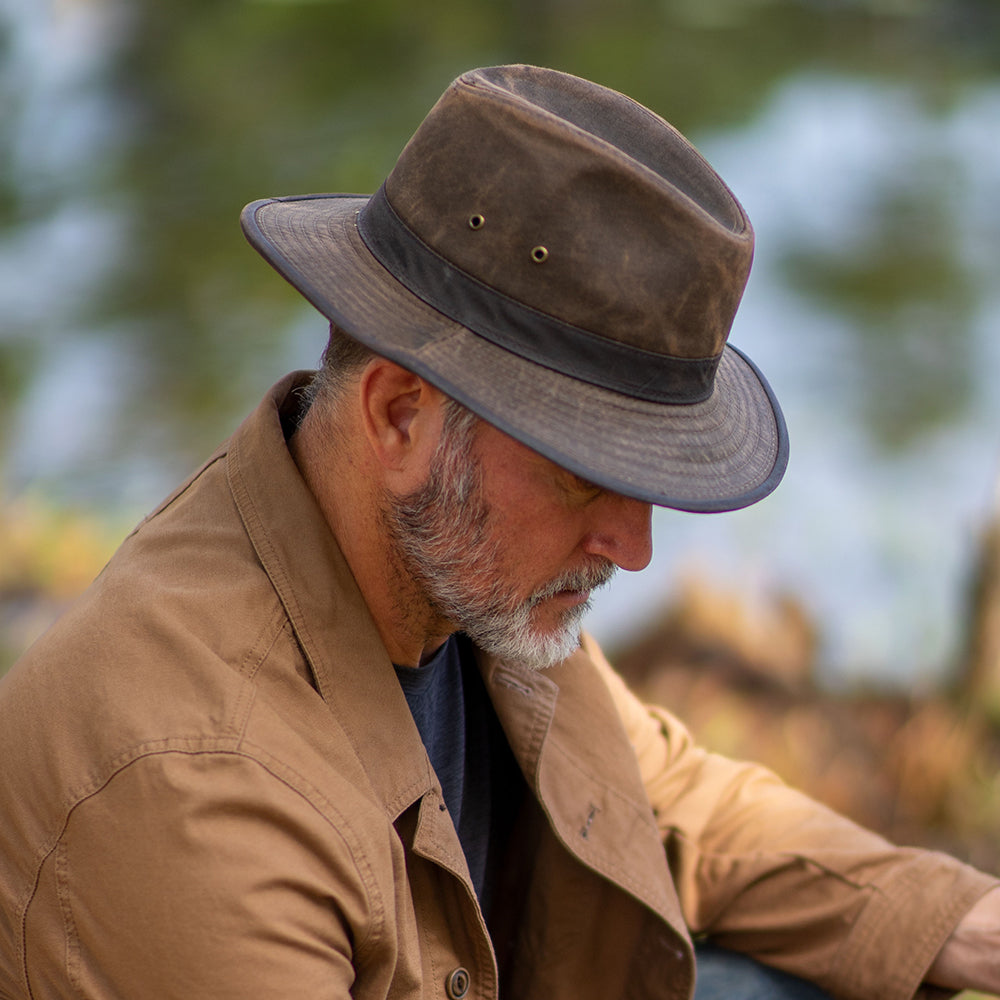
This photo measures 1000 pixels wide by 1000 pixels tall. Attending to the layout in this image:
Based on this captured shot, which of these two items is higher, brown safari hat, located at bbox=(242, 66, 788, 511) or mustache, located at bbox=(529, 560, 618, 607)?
brown safari hat, located at bbox=(242, 66, 788, 511)

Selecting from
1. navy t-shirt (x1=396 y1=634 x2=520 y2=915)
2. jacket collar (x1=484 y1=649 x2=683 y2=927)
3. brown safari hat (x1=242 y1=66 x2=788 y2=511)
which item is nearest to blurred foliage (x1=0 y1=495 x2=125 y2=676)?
navy t-shirt (x1=396 y1=634 x2=520 y2=915)

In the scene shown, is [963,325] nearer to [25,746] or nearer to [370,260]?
[370,260]

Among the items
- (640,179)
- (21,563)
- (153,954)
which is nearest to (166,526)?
(153,954)

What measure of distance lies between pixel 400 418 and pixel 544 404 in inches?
10.6

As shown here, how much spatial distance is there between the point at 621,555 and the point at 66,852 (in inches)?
31.2

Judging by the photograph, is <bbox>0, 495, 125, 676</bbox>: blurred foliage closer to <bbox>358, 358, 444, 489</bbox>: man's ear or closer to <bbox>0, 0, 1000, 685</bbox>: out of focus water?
<bbox>0, 0, 1000, 685</bbox>: out of focus water

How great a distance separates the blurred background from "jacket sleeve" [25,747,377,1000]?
246 centimetres

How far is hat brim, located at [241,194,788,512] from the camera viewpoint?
1.51 meters

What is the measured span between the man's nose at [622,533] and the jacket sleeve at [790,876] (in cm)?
Answer: 54

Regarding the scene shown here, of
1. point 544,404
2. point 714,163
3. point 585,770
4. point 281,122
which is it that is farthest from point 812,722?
point 281,122

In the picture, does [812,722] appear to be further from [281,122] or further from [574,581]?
[281,122]

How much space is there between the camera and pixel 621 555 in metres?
1.77

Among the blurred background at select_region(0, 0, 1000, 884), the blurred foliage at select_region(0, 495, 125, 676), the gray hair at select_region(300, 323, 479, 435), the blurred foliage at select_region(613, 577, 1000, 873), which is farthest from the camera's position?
the blurred background at select_region(0, 0, 1000, 884)

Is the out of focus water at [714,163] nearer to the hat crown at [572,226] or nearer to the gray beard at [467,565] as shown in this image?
the gray beard at [467,565]
